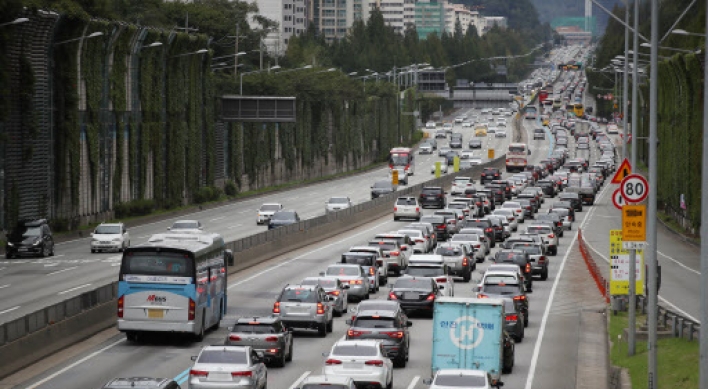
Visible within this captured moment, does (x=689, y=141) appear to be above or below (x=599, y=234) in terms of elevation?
above

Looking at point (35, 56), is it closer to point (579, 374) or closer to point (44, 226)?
point (44, 226)

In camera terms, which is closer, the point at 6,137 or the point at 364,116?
the point at 6,137

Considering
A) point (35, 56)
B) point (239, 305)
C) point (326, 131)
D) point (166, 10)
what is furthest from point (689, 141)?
point (166, 10)

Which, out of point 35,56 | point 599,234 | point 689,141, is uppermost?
point 35,56

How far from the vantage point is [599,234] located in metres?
82.8

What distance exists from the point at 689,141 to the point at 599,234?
8210 mm

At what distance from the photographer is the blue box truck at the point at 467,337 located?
29312mm

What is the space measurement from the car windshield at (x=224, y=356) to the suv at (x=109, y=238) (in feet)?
122

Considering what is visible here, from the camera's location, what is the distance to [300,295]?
38062 millimetres

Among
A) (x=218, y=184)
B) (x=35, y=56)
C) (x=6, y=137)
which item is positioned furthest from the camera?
(x=218, y=184)

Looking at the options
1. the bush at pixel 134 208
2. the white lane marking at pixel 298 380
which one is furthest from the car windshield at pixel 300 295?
the bush at pixel 134 208

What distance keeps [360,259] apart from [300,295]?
42.1 ft

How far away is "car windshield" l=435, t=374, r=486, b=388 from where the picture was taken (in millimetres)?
24297

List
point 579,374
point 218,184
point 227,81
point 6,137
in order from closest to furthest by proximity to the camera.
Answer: point 579,374
point 6,137
point 218,184
point 227,81
